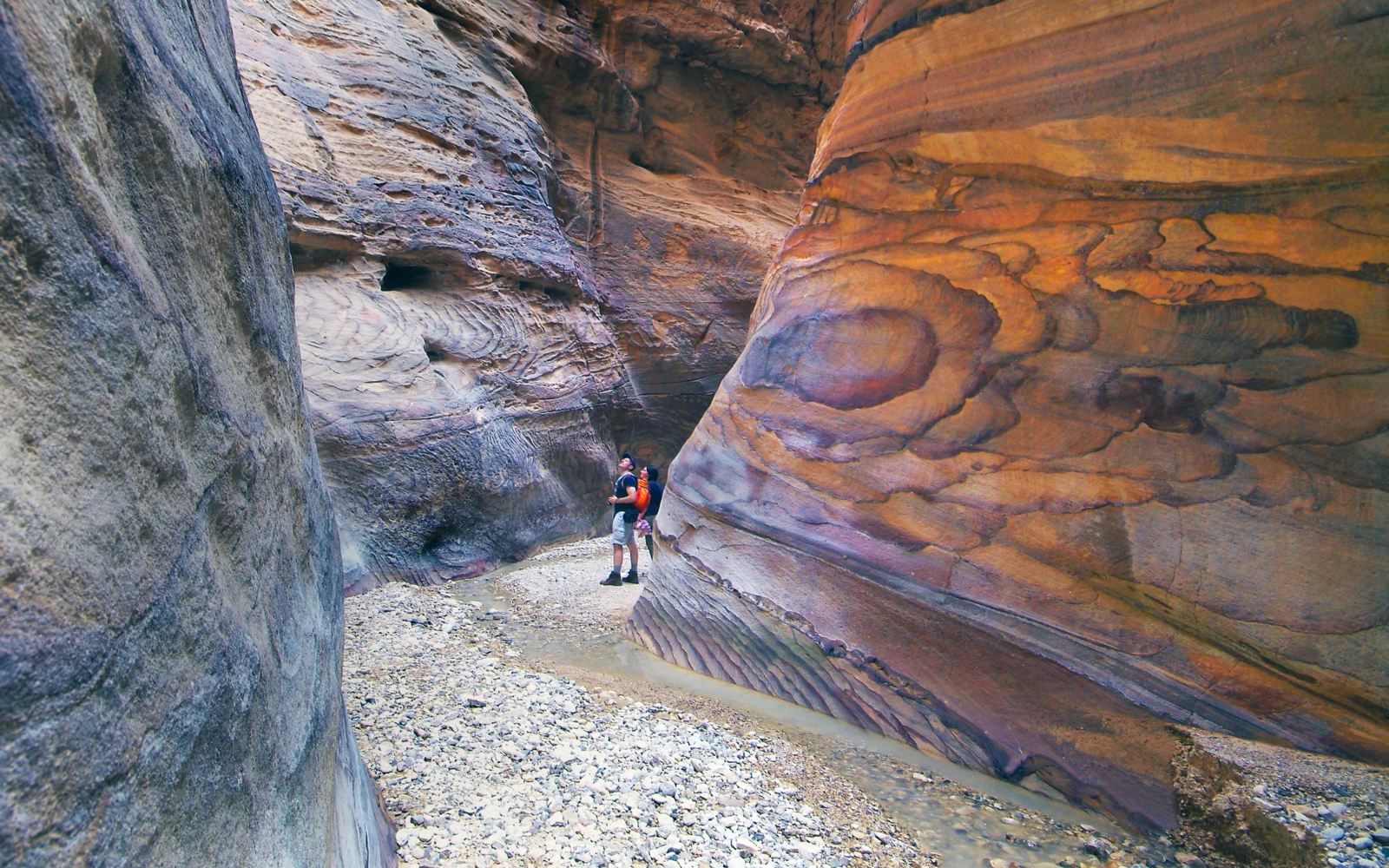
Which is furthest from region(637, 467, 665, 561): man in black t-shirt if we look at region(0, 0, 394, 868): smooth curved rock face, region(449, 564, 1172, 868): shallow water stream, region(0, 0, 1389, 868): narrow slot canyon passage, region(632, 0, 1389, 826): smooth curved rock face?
region(0, 0, 394, 868): smooth curved rock face

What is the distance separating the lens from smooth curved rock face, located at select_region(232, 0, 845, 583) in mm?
5109

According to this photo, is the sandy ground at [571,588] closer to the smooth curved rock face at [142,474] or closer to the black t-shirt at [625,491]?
the black t-shirt at [625,491]

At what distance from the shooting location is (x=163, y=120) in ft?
2.98

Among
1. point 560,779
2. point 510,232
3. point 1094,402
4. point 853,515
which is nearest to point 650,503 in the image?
point 510,232

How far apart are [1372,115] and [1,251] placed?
109 inches

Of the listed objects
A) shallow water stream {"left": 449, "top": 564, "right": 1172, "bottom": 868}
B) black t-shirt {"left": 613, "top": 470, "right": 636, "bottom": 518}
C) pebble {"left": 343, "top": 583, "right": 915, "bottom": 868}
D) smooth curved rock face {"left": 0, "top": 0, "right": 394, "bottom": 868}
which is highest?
smooth curved rock face {"left": 0, "top": 0, "right": 394, "bottom": 868}

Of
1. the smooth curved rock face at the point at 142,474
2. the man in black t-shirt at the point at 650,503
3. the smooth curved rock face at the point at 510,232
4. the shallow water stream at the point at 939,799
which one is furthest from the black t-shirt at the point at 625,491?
the smooth curved rock face at the point at 142,474

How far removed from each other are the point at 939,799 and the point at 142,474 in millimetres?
2251

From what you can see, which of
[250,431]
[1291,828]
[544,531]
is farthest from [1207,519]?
[544,531]

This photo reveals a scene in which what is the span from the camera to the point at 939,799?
7.48 feet

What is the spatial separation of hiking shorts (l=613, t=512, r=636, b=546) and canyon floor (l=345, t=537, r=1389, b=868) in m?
Answer: 1.81

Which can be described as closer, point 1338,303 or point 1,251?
point 1,251

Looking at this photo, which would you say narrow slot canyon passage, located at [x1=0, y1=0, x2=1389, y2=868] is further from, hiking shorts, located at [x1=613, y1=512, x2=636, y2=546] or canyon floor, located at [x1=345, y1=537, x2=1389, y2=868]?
hiking shorts, located at [x1=613, y1=512, x2=636, y2=546]

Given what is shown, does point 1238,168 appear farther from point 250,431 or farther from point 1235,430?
point 250,431
